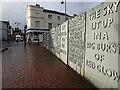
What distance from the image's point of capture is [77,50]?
595 cm

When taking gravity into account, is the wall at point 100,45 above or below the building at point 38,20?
below

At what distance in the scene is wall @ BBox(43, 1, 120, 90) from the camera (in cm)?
328

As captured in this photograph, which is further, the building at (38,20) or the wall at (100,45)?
the building at (38,20)

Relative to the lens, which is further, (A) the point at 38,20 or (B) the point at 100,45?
(A) the point at 38,20

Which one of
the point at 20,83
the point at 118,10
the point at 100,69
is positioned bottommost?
the point at 20,83

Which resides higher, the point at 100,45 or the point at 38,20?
the point at 38,20

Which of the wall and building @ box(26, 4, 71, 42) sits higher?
building @ box(26, 4, 71, 42)

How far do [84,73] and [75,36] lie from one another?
1.87 metres

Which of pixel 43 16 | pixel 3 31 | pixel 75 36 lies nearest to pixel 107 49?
pixel 75 36

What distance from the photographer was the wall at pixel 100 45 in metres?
3.28

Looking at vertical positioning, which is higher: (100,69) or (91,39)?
(91,39)

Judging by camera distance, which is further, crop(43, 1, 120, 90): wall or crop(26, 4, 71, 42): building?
crop(26, 4, 71, 42): building

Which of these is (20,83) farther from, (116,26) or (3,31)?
(3,31)

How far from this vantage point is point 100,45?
3996mm
